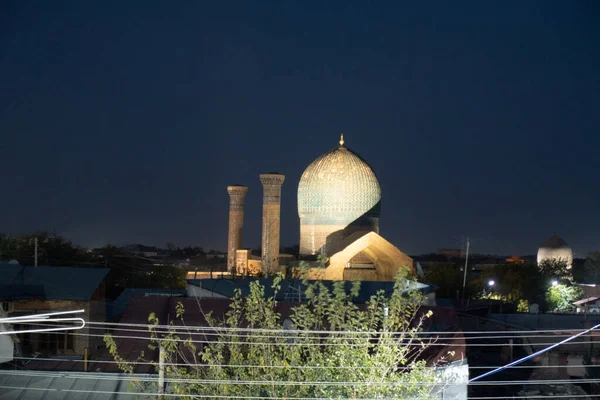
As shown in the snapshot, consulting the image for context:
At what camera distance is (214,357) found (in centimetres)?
793

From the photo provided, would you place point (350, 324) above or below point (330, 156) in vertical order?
below

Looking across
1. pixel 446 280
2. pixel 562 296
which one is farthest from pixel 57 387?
pixel 562 296

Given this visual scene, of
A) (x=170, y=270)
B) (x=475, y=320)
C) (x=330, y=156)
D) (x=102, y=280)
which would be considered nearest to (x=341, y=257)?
(x=330, y=156)

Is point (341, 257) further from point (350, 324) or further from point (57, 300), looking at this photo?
point (350, 324)

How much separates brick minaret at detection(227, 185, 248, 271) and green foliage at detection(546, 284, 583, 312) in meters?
11.8

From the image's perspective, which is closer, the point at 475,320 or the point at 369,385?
the point at 369,385

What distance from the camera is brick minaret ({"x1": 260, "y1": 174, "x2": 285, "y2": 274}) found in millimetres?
30359

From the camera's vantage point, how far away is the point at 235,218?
32.1 m

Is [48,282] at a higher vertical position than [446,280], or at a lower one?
lower

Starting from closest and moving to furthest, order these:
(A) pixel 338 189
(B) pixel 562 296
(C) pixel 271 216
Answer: (A) pixel 338 189, (C) pixel 271 216, (B) pixel 562 296

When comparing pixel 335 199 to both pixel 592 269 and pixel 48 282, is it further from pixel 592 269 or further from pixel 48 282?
pixel 592 269

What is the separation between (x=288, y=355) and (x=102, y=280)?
1323 centimetres

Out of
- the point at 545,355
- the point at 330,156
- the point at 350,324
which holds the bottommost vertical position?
the point at 545,355

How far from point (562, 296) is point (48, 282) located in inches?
846
